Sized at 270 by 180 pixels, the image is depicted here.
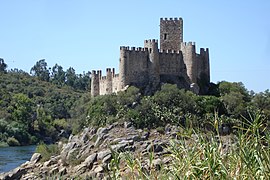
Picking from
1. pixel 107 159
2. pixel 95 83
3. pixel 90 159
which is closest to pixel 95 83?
pixel 95 83

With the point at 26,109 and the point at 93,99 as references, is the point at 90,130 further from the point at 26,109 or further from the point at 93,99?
the point at 26,109

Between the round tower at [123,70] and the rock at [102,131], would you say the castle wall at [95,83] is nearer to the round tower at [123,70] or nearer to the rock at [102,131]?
the round tower at [123,70]

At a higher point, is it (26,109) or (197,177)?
(26,109)

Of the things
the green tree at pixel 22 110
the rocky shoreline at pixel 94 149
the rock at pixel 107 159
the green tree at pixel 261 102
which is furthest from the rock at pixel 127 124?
the green tree at pixel 22 110

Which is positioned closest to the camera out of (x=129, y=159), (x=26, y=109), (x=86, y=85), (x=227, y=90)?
(x=129, y=159)

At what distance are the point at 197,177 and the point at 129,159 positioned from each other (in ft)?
5.87

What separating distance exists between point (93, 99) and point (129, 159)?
89.2ft

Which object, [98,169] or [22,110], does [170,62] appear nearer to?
[98,169]

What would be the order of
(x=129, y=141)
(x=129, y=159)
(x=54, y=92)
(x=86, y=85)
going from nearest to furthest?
(x=129, y=159), (x=129, y=141), (x=54, y=92), (x=86, y=85)

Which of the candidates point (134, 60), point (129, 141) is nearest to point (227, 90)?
point (134, 60)

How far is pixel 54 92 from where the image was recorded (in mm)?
85938

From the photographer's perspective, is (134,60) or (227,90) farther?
(227,90)

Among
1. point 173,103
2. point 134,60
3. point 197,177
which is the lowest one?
point 197,177

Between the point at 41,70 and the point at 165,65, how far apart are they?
76.0m
